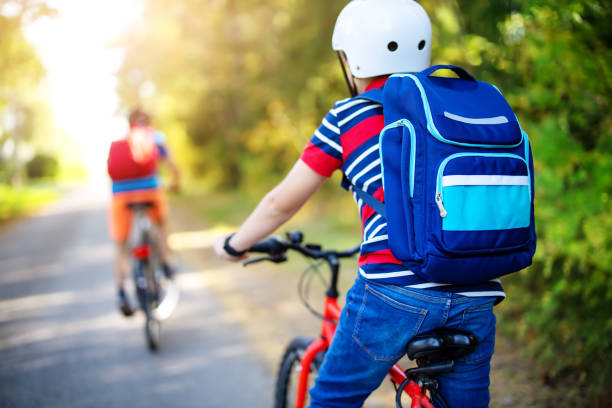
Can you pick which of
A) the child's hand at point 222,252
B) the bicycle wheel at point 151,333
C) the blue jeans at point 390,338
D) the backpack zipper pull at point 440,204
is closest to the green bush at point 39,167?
the bicycle wheel at point 151,333

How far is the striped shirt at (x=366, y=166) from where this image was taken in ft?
5.23

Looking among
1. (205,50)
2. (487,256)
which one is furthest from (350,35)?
(205,50)

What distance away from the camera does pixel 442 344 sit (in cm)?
159

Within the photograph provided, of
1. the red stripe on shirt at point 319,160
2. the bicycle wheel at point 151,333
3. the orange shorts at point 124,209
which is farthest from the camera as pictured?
the orange shorts at point 124,209

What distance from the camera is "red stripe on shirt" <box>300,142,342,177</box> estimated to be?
171 cm

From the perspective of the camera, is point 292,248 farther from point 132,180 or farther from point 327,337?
point 132,180

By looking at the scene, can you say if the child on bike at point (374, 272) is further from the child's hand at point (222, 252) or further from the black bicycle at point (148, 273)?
the black bicycle at point (148, 273)

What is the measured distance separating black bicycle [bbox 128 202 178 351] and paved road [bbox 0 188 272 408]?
245 mm

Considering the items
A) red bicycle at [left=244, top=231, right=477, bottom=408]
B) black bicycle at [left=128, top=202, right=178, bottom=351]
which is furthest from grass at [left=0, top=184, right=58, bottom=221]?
red bicycle at [left=244, top=231, right=477, bottom=408]

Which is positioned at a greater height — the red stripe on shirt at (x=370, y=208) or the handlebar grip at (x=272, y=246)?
the red stripe on shirt at (x=370, y=208)

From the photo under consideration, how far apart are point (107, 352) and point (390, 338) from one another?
379cm

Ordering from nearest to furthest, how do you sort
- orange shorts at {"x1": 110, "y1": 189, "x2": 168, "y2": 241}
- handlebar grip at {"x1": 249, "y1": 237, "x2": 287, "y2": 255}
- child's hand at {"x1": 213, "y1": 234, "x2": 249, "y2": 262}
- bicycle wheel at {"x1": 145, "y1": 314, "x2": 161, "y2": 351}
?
1. child's hand at {"x1": 213, "y1": 234, "x2": 249, "y2": 262}
2. handlebar grip at {"x1": 249, "y1": 237, "x2": 287, "y2": 255}
3. bicycle wheel at {"x1": 145, "y1": 314, "x2": 161, "y2": 351}
4. orange shorts at {"x1": 110, "y1": 189, "x2": 168, "y2": 241}

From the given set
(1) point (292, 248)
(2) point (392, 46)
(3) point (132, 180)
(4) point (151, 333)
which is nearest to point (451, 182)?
(2) point (392, 46)

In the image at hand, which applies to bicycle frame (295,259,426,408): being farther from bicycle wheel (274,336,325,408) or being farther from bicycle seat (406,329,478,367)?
bicycle seat (406,329,478,367)
